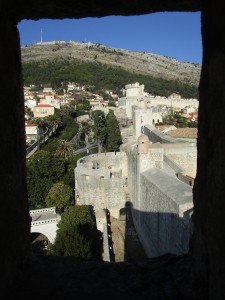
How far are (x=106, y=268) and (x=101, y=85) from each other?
80278 millimetres

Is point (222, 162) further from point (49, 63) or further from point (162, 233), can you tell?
point (49, 63)

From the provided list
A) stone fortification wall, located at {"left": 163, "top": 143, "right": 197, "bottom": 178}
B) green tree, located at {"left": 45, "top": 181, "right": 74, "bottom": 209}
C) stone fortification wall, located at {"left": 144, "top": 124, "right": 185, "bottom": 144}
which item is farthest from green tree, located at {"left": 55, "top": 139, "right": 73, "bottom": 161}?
stone fortification wall, located at {"left": 163, "top": 143, "right": 197, "bottom": 178}

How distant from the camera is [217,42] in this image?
1938mm

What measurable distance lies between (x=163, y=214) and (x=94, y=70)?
272 feet

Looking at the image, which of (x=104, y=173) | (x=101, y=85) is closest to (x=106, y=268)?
(x=104, y=173)

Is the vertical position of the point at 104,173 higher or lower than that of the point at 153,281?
lower

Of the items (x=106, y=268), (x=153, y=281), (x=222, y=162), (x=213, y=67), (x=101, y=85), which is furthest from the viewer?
(x=101, y=85)

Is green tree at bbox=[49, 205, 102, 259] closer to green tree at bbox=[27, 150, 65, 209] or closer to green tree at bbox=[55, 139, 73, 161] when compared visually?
green tree at bbox=[27, 150, 65, 209]

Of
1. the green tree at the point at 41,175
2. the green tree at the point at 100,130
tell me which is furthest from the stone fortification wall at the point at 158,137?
the green tree at the point at 100,130

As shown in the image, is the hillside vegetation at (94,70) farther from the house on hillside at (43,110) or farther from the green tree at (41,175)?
the green tree at (41,175)

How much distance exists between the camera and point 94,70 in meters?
89.6

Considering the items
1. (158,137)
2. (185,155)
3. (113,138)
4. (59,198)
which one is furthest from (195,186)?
(113,138)

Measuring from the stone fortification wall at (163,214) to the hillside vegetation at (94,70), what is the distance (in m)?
67.2

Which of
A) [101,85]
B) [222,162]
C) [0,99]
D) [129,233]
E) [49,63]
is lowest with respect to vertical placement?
[129,233]
